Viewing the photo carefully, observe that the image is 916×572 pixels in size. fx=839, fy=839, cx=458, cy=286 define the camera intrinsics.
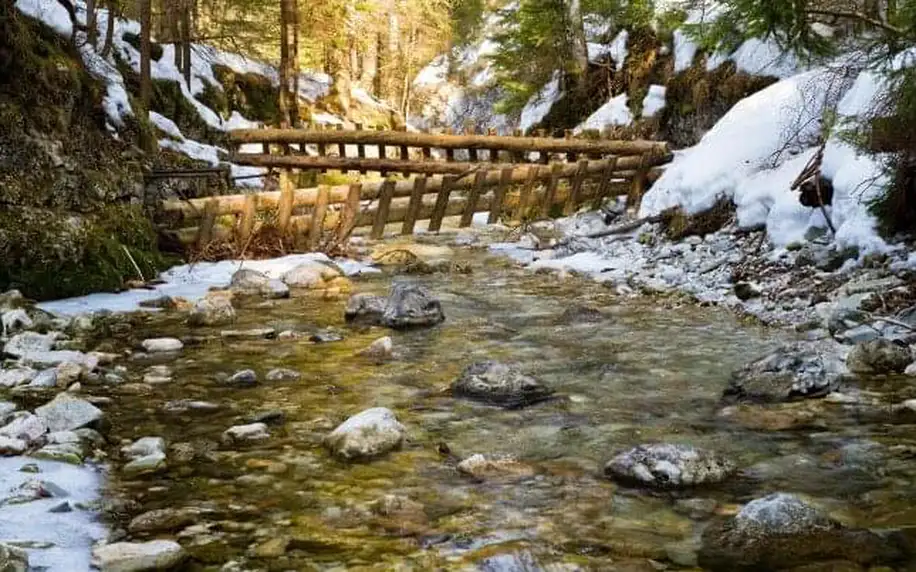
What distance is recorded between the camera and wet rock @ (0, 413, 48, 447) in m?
4.23

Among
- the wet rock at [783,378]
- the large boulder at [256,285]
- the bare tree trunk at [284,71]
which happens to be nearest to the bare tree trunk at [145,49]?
the bare tree trunk at [284,71]

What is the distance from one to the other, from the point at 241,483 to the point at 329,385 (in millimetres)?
1798

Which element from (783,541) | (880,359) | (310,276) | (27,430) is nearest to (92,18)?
(310,276)

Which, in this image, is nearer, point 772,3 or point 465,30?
point 772,3

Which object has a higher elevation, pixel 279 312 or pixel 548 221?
pixel 548 221

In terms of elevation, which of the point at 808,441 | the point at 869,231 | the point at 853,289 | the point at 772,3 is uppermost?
the point at 772,3

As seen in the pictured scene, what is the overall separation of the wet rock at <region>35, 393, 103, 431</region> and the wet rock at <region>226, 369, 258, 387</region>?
1.11 m

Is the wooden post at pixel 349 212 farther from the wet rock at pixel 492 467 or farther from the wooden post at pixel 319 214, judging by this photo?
→ the wet rock at pixel 492 467

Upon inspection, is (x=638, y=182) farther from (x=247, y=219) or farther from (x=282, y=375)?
(x=282, y=375)

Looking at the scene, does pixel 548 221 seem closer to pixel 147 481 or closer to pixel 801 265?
pixel 801 265

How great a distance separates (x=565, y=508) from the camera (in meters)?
3.65

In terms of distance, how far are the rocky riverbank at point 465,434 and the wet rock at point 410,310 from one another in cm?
3

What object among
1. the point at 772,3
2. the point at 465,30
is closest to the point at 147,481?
the point at 772,3

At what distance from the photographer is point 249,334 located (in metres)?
7.36
